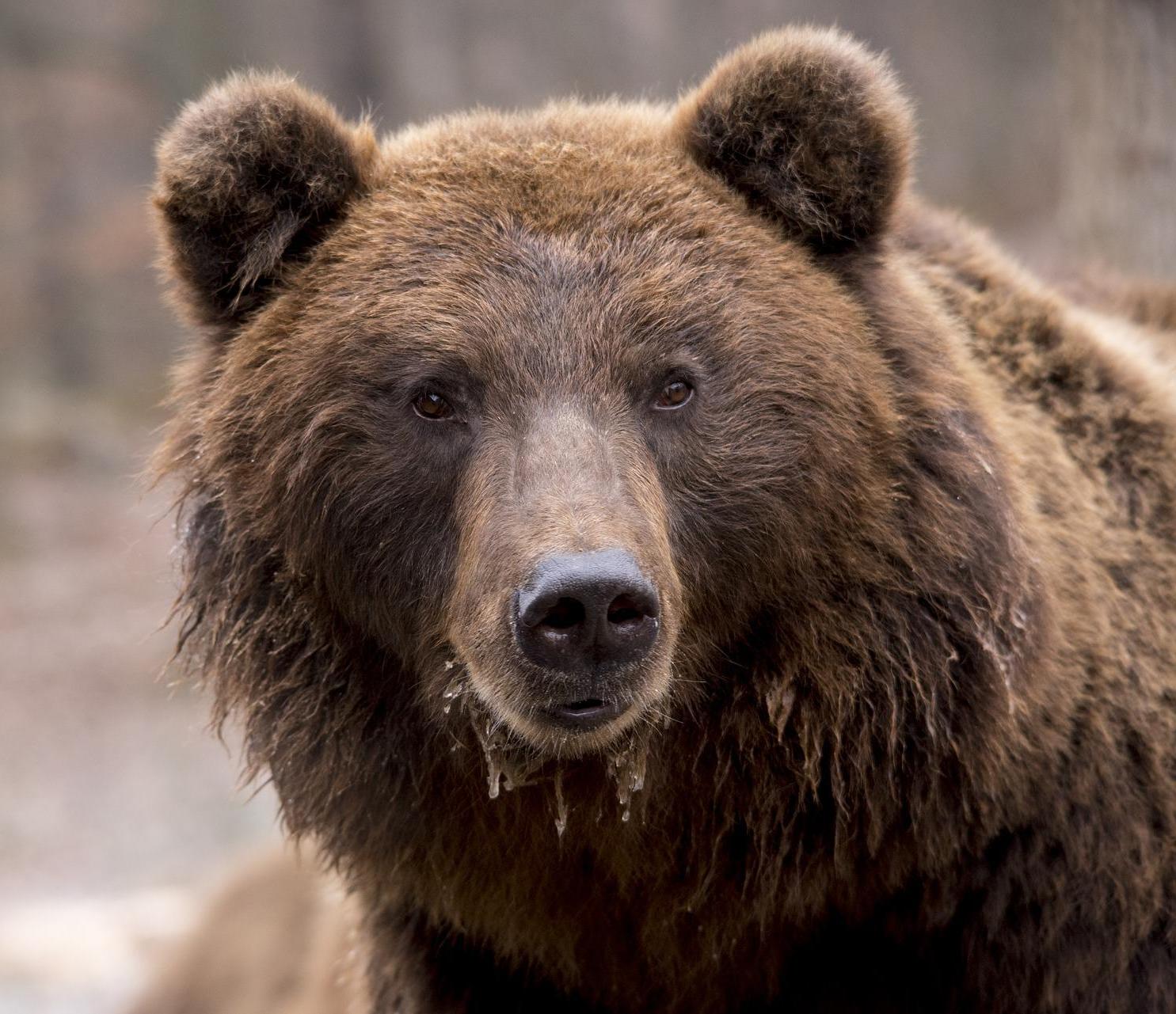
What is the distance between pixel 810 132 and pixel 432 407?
3.94 ft

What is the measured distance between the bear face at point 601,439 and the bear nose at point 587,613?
9.9 inches

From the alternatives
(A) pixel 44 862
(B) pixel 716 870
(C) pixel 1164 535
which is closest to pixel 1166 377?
(C) pixel 1164 535

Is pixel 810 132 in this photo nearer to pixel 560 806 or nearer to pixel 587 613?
pixel 587 613

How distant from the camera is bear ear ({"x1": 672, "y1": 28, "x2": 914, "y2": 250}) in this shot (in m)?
3.73

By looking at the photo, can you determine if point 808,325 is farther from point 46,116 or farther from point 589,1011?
point 46,116

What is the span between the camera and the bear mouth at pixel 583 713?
11.0ft

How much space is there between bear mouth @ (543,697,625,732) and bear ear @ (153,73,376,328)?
1454mm

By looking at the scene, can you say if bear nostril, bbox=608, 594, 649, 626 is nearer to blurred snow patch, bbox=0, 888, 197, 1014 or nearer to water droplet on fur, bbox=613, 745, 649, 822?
water droplet on fur, bbox=613, 745, 649, 822

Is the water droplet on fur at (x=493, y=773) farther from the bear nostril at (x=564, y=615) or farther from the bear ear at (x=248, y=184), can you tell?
the bear ear at (x=248, y=184)

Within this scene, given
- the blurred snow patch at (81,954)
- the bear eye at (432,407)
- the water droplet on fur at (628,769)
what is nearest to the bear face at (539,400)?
the bear eye at (432,407)

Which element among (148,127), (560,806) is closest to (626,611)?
(560,806)

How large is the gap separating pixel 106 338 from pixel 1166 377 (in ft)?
51.7

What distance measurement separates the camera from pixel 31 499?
17.2 m

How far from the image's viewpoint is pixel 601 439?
3.54 m
